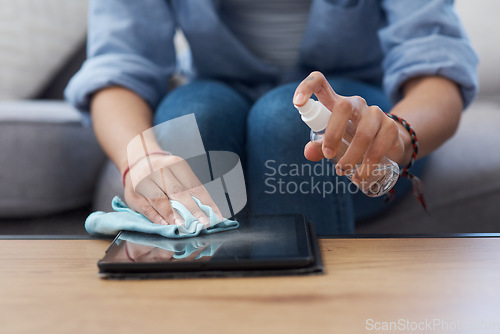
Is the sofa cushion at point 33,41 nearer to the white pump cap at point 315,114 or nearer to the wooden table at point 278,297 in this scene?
the wooden table at point 278,297

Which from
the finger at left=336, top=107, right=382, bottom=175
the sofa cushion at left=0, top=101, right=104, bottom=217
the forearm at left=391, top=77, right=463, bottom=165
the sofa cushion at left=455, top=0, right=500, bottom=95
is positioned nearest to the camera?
the finger at left=336, top=107, right=382, bottom=175

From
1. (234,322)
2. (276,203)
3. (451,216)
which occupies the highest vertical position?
(234,322)

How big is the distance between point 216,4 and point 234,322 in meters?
0.56

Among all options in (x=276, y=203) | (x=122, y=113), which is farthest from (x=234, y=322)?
(x=122, y=113)

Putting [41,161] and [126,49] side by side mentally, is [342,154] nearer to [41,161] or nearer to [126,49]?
[126,49]

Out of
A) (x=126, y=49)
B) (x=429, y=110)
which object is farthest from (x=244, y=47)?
(x=429, y=110)

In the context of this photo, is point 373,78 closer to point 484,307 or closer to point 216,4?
point 216,4

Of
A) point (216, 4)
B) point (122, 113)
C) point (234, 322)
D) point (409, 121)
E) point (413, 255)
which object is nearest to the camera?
point (234, 322)

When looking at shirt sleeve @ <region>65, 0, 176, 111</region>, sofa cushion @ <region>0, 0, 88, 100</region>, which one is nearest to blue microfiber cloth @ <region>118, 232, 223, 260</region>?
shirt sleeve @ <region>65, 0, 176, 111</region>

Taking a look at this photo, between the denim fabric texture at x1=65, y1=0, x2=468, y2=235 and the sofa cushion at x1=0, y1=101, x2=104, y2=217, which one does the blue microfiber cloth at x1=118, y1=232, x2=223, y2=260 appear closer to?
the denim fabric texture at x1=65, y1=0, x2=468, y2=235

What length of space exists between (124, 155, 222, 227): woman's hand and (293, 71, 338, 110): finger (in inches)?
5.5

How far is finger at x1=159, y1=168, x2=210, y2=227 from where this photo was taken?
42cm

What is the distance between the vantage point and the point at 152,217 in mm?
431

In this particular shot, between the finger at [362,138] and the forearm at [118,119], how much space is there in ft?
0.82
